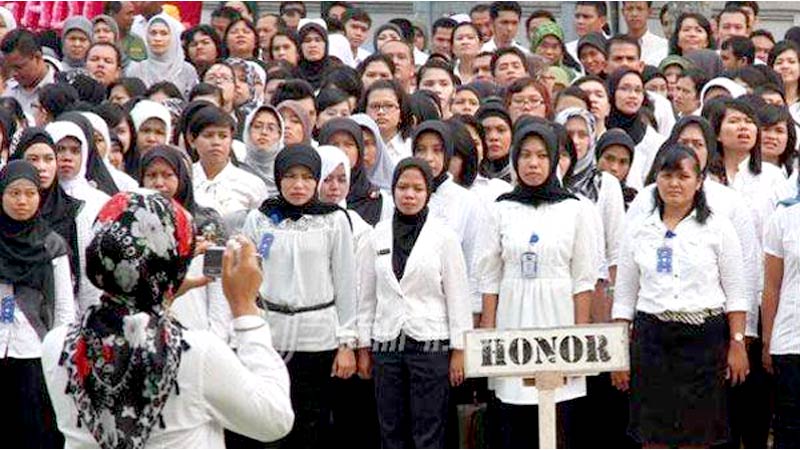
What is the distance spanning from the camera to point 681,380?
9516 millimetres

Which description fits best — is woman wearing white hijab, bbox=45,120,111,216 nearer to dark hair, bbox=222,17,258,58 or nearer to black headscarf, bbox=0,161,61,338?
black headscarf, bbox=0,161,61,338

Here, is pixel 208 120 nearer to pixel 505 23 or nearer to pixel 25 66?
pixel 25 66

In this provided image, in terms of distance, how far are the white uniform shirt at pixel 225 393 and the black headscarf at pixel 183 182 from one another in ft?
14.3

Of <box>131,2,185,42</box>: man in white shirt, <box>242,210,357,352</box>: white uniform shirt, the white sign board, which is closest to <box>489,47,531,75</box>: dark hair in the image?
Answer: <box>131,2,185,42</box>: man in white shirt

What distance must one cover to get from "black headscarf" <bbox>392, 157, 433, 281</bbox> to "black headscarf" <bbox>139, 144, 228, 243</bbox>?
81 centimetres

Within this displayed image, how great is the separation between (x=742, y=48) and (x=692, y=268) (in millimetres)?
4531

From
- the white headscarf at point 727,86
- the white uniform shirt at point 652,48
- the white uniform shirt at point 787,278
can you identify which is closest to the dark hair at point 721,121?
the white uniform shirt at point 787,278

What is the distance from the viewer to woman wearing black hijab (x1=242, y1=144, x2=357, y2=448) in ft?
32.0

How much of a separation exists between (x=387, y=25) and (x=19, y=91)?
282 cm

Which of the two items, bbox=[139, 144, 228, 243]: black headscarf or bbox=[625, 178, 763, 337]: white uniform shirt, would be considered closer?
bbox=[139, 144, 228, 243]: black headscarf

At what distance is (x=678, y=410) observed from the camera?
31.3ft

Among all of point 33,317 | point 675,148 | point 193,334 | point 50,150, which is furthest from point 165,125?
point 193,334

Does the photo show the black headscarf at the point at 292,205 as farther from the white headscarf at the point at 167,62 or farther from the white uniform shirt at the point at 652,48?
the white uniform shirt at the point at 652,48

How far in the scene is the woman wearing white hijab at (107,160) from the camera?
35.0 feet
